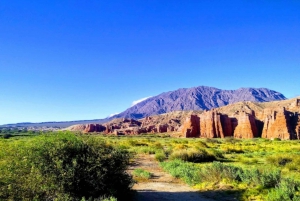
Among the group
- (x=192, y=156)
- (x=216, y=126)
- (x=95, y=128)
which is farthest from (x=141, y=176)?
(x=95, y=128)

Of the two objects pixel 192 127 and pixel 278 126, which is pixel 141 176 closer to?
pixel 278 126

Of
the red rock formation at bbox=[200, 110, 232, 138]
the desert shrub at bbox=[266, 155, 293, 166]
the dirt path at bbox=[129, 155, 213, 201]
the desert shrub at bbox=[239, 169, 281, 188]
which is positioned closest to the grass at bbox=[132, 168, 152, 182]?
the dirt path at bbox=[129, 155, 213, 201]

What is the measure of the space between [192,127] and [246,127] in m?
19.3

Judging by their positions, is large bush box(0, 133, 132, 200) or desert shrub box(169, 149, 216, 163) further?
desert shrub box(169, 149, 216, 163)

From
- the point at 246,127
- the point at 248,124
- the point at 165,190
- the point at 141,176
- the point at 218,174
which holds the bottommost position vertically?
the point at 165,190

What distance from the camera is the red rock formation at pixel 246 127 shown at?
299 ft

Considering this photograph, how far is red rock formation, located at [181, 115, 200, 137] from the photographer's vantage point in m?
102

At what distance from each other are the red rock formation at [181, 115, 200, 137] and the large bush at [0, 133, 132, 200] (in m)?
92.4

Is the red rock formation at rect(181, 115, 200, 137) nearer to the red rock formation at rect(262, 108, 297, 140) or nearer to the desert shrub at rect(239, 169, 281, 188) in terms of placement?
the red rock formation at rect(262, 108, 297, 140)

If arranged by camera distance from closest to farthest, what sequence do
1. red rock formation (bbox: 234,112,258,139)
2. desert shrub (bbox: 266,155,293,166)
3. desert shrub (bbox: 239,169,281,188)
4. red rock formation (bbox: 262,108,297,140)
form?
desert shrub (bbox: 239,169,281,188) → desert shrub (bbox: 266,155,293,166) → red rock formation (bbox: 262,108,297,140) → red rock formation (bbox: 234,112,258,139)

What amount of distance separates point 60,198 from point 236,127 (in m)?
95.4

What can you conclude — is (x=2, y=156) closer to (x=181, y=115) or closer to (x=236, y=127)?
(x=236, y=127)

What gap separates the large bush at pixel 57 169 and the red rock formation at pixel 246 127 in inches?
3422

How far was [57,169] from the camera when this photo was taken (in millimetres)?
9242
